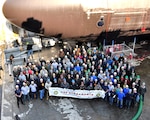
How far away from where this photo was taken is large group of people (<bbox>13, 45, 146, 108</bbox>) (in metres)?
11.5

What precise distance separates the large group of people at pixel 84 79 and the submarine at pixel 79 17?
1641 millimetres

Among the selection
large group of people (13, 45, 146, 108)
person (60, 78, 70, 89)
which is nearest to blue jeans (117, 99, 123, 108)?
large group of people (13, 45, 146, 108)

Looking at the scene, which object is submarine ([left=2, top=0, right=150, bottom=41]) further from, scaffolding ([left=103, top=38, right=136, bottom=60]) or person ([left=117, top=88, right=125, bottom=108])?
person ([left=117, top=88, right=125, bottom=108])

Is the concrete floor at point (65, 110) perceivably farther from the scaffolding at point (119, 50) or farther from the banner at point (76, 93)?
the scaffolding at point (119, 50)

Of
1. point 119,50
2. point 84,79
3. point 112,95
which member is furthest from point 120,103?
point 119,50

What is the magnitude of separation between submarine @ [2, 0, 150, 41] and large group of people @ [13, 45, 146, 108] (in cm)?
164

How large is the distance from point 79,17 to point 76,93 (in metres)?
4.21

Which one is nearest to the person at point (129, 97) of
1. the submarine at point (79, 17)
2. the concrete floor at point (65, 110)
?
the concrete floor at point (65, 110)

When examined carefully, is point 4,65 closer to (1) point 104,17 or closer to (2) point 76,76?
(2) point 76,76

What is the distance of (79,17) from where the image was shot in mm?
13227

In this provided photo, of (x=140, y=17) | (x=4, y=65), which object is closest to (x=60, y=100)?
(x=4, y=65)

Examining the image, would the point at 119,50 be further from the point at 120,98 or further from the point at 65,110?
the point at 65,110

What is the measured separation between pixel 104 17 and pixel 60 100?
523cm

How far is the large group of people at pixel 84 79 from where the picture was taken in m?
11.5
